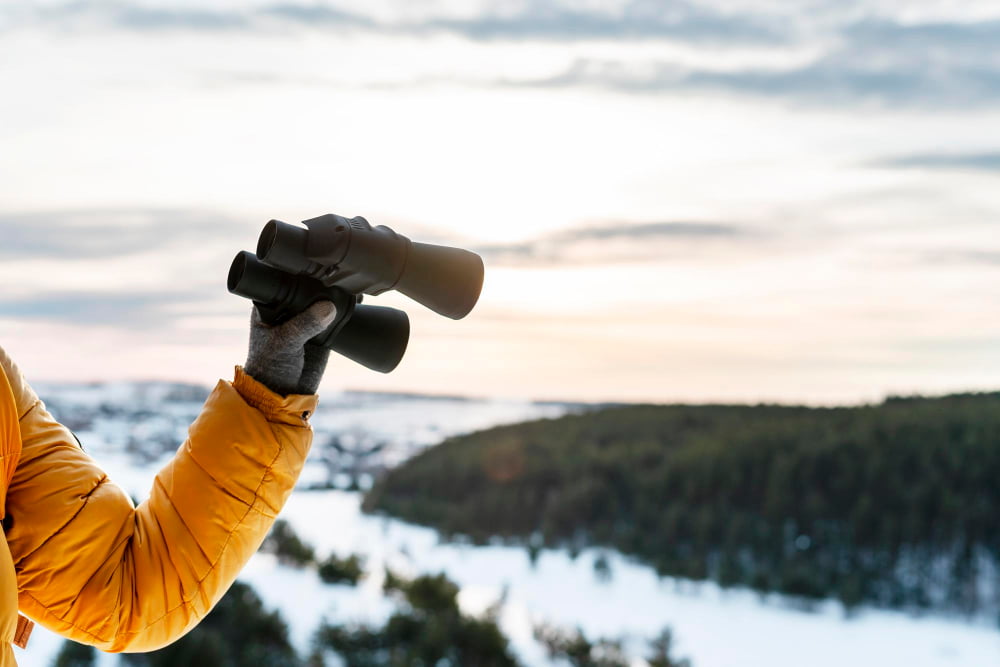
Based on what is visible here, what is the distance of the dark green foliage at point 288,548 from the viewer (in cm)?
659

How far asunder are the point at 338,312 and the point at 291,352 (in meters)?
0.06

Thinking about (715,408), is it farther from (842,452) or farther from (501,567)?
(501,567)

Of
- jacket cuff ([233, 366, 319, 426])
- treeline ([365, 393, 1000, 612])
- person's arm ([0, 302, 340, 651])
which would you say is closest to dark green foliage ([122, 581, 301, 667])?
person's arm ([0, 302, 340, 651])

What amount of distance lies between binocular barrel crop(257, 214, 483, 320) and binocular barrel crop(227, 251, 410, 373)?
0.02m

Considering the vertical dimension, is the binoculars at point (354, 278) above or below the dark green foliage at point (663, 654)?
above

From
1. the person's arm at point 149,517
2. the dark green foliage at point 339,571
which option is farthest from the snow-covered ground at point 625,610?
the person's arm at point 149,517

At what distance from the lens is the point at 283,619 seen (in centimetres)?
543

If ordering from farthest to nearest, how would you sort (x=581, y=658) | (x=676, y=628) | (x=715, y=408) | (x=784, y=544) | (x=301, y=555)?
1. (x=715, y=408)
2. (x=784, y=544)
3. (x=676, y=628)
4. (x=301, y=555)
5. (x=581, y=658)

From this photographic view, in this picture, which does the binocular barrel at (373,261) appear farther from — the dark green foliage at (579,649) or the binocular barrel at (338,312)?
the dark green foliage at (579,649)

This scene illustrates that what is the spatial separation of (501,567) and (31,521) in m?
8.63

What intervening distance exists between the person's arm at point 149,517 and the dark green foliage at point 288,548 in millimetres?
5824

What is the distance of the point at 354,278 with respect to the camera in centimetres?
86

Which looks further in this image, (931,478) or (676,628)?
(931,478)

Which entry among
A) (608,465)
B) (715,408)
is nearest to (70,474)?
(608,465)
